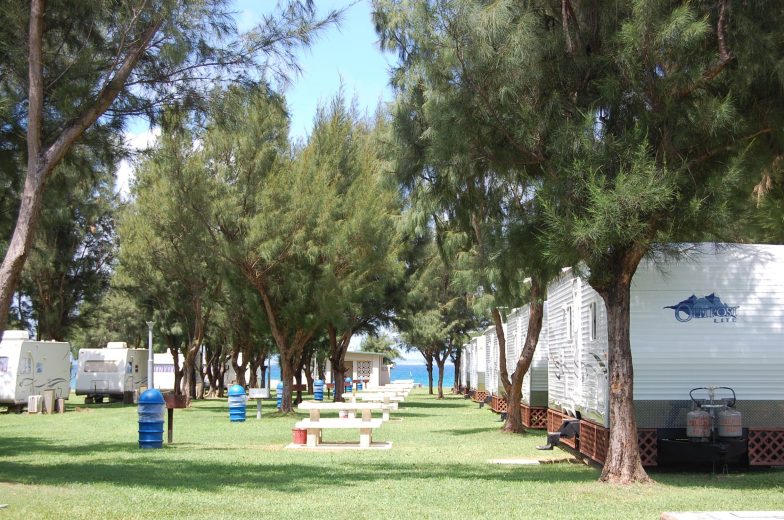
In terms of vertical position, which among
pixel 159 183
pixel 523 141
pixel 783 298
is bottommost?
pixel 783 298

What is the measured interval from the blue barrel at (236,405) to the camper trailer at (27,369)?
9649mm

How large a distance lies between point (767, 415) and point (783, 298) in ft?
5.40

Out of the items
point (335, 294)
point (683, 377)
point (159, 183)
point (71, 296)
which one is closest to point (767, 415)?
point (683, 377)

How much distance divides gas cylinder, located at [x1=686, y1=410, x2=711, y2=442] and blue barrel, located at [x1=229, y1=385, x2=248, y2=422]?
14062 millimetres

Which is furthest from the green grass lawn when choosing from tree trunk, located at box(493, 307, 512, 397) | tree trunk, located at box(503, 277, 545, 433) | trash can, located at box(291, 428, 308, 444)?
→ tree trunk, located at box(493, 307, 512, 397)

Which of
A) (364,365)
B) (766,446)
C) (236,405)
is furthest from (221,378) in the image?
(766,446)

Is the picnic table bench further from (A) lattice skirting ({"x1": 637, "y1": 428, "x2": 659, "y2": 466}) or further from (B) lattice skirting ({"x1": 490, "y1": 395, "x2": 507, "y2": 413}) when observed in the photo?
(B) lattice skirting ({"x1": 490, "y1": 395, "x2": 507, "y2": 413})

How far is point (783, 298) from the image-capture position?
1198 cm

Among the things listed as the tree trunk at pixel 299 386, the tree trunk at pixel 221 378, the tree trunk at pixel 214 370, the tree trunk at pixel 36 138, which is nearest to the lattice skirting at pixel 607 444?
the tree trunk at pixel 36 138

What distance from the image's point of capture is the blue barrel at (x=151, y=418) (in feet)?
47.9

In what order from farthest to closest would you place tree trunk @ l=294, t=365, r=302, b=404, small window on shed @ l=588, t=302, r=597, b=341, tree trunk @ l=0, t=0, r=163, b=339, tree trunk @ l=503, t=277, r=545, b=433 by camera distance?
tree trunk @ l=294, t=365, r=302, b=404
tree trunk @ l=503, t=277, r=545, b=433
small window on shed @ l=588, t=302, r=597, b=341
tree trunk @ l=0, t=0, r=163, b=339

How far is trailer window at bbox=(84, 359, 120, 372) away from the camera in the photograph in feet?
121

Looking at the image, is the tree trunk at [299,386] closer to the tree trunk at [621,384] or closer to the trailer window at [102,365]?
the trailer window at [102,365]

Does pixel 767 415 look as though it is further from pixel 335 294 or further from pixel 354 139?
pixel 354 139
